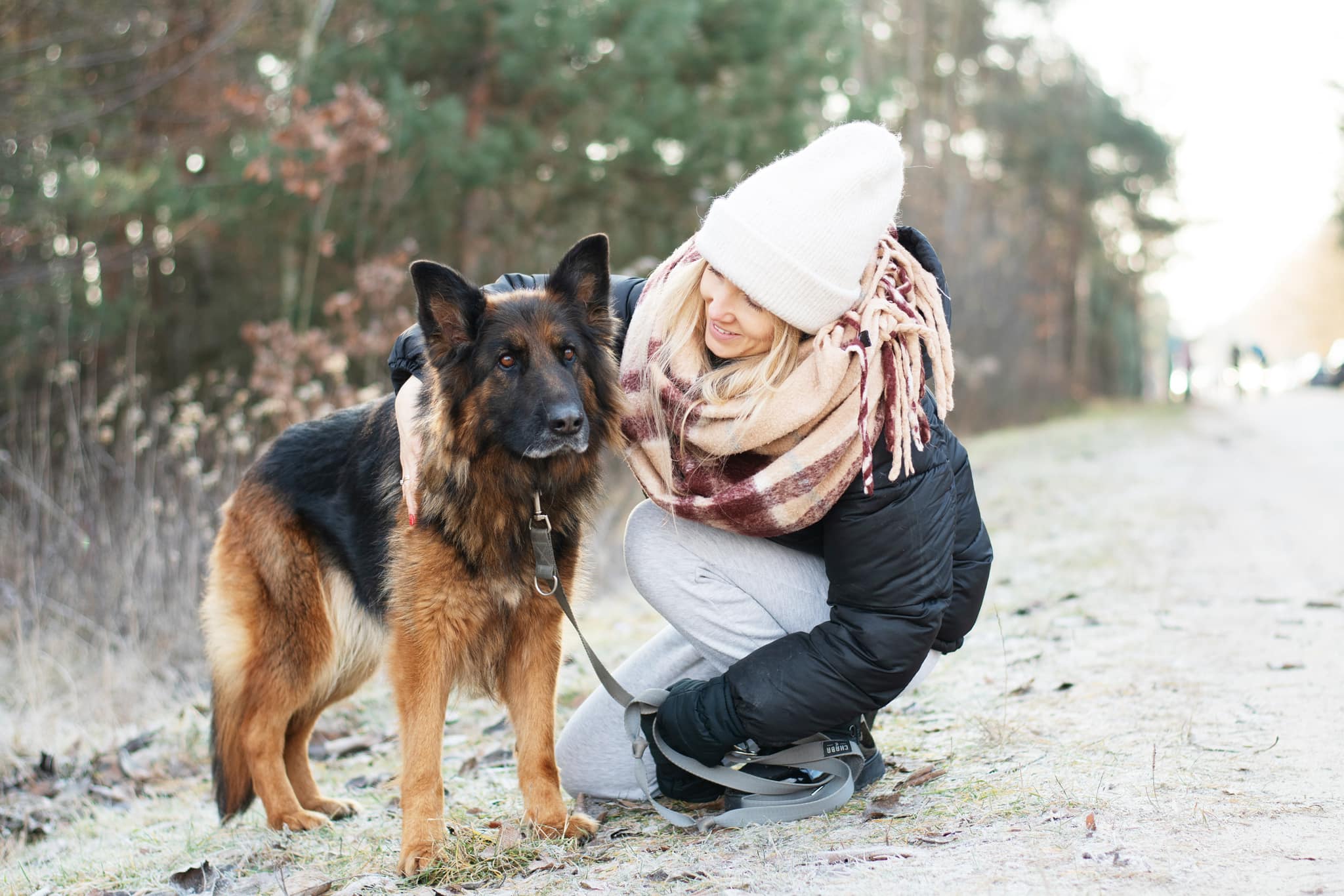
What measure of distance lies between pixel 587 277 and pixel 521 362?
0.35 m

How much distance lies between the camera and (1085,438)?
1526cm

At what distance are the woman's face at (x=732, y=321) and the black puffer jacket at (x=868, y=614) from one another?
439 millimetres

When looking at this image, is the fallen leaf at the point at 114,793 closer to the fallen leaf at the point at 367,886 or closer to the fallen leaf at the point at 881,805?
the fallen leaf at the point at 367,886

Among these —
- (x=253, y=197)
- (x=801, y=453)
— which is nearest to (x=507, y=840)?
(x=801, y=453)

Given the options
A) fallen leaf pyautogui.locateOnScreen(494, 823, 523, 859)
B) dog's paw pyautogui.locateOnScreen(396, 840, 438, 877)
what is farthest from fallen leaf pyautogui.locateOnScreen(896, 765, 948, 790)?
dog's paw pyautogui.locateOnScreen(396, 840, 438, 877)

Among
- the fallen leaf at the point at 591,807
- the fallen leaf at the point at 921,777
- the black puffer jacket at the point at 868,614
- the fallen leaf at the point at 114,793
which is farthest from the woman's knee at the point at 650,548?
the fallen leaf at the point at 114,793

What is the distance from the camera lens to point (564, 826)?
308 centimetres

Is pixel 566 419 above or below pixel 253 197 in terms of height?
below

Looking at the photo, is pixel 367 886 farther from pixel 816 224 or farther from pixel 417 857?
pixel 816 224

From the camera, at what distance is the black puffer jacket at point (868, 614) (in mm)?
2779

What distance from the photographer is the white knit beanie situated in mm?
2762

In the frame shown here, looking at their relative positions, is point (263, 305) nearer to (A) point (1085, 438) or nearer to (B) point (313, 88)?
(B) point (313, 88)

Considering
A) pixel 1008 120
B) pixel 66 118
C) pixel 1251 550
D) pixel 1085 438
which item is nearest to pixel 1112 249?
pixel 1008 120

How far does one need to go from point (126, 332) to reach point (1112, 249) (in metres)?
23.2
